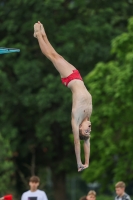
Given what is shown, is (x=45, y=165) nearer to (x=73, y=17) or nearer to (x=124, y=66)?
(x=73, y=17)

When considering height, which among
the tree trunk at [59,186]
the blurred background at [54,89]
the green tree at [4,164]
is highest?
the blurred background at [54,89]

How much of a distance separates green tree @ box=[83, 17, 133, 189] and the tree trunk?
5274 mm

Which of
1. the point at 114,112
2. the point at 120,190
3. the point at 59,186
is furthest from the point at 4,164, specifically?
the point at 120,190

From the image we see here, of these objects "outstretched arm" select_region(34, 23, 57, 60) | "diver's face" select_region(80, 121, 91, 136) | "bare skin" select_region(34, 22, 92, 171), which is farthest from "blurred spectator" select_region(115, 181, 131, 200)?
"outstretched arm" select_region(34, 23, 57, 60)

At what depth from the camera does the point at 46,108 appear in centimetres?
3064

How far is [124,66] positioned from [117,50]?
0.69m

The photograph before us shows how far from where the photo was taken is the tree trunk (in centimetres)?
3297

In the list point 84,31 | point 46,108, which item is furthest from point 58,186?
point 84,31

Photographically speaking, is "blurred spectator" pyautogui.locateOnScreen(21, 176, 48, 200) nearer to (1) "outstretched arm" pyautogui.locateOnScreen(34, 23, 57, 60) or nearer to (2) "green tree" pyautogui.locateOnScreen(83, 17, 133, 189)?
(1) "outstretched arm" pyautogui.locateOnScreen(34, 23, 57, 60)

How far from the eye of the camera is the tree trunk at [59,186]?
33.0 m

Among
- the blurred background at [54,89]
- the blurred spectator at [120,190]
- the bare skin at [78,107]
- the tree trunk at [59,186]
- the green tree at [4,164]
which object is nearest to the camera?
the bare skin at [78,107]

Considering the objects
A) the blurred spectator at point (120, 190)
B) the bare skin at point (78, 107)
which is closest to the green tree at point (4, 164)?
the blurred spectator at point (120, 190)

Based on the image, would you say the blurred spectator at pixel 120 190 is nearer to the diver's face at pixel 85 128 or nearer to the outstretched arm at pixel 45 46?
the diver's face at pixel 85 128

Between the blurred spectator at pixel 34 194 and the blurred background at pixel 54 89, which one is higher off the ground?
the blurred background at pixel 54 89
